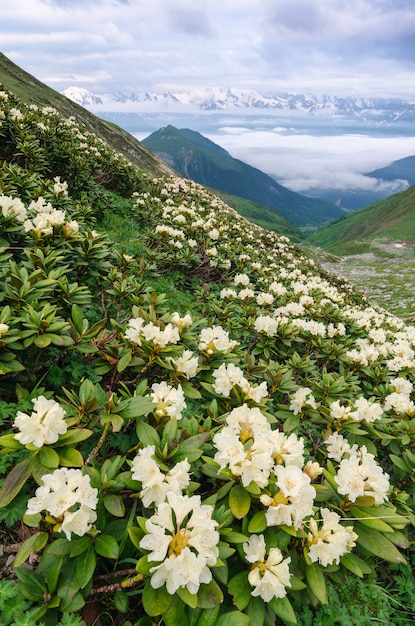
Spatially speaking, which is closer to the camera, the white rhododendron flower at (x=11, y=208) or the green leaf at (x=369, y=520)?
the green leaf at (x=369, y=520)

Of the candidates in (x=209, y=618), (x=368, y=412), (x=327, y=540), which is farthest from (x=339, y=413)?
(x=209, y=618)

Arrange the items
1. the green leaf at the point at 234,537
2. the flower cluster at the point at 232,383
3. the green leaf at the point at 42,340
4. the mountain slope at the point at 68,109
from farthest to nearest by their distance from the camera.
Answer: the mountain slope at the point at 68,109, the flower cluster at the point at 232,383, the green leaf at the point at 42,340, the green leaf at the point at 234,537

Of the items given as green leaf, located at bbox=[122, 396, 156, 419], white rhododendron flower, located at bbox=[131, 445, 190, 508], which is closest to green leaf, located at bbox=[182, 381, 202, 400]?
green leaf, located at bbox=[122, 396, 156, 419]

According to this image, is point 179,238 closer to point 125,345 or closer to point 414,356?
point 125,345

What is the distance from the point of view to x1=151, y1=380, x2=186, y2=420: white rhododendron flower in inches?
105

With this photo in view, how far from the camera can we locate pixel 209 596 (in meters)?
1.81

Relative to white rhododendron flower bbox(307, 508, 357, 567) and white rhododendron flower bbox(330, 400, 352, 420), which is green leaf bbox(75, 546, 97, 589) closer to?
white rhododendron flower bbox(307, 508, 357, 567)

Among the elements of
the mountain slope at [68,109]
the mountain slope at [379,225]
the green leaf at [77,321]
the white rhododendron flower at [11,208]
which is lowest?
the mountain slope at [379,225]

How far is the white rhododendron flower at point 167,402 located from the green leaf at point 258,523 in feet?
2.92

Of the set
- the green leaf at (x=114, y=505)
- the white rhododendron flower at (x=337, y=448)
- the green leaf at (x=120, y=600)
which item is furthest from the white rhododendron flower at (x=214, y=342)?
the green leaf at (x=120, y=600)

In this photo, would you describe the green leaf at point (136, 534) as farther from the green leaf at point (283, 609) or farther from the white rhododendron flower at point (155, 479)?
→ the green leaf at point (283, 609)

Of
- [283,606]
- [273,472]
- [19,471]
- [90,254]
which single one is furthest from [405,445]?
[90,254]

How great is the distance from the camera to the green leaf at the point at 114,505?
6.75ft

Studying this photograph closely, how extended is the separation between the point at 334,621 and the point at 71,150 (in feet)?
32.9
